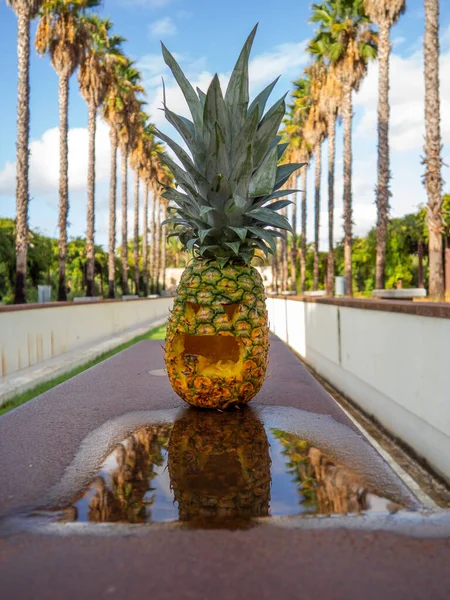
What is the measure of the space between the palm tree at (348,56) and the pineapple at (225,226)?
85.0 ft

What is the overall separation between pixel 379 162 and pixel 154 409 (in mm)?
21282

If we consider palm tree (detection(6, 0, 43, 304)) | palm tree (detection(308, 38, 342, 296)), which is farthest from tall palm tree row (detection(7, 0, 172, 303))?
palm tree (detection(308, 38, 342, 296))

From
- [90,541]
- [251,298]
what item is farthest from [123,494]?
[251,298]

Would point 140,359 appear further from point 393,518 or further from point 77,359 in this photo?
point 393,518

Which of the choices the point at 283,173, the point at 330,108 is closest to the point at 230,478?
the point at 283,173

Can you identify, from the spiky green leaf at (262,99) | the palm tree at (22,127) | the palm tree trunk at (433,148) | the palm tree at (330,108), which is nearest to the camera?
the spiky green leaf at (262,99)

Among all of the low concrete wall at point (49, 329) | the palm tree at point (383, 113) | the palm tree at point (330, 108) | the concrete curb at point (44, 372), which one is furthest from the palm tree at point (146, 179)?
the concrete curb at point (44, 372)

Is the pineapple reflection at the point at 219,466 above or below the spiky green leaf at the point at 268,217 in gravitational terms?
below

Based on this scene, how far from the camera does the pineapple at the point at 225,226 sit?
440 cm

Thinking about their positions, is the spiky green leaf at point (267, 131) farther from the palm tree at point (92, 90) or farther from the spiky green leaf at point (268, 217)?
the palm tree at point (92, 90)

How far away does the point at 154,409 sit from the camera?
5258 millimetres

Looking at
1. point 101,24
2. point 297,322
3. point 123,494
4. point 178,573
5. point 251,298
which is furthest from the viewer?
point 101,24

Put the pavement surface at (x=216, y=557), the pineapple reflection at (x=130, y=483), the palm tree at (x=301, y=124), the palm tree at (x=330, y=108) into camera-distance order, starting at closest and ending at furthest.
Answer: the pavement surface at (x=216, y=557) < the pineapple reflection at (x=130, y=483) < the palm tree at (x=330, y=108) < the palm tree at (x=301, y=124)

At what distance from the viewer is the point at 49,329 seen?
12.1 meters
